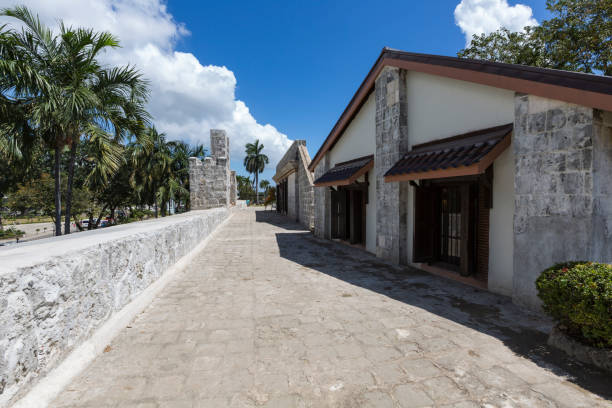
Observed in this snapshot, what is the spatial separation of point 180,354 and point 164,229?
2.97 m

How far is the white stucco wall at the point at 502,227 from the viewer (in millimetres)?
4340

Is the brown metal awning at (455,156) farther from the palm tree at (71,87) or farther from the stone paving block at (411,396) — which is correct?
the palm tree at (71,87)

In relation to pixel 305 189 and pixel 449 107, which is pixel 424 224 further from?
pixel 305 189

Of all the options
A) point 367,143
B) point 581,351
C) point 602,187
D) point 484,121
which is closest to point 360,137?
point 367,143

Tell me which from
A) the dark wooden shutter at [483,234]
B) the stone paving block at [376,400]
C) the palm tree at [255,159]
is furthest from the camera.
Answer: the palm tree at [255,159]

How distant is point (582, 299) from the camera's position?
2514mm

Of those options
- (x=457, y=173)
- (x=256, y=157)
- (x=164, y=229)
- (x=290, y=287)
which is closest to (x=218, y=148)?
(x=164, y=229)

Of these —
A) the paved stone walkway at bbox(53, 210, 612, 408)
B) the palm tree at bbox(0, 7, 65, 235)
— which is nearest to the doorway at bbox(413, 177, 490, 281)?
the paved stone walkway at bbox(53, 210, 612, 408)

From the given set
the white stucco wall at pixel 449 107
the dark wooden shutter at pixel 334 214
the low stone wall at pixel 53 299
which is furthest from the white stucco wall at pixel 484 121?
the low stone wall at pixel 53 299

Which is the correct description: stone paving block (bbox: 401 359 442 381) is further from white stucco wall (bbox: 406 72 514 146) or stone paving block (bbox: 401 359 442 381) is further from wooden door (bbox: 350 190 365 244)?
wooden door (bbox: 350 190 365 244)

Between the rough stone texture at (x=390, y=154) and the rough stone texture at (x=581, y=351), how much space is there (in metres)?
3.74

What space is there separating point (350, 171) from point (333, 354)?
20.9ft

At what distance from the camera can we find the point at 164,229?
516cm

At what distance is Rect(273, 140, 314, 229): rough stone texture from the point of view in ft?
46.4
